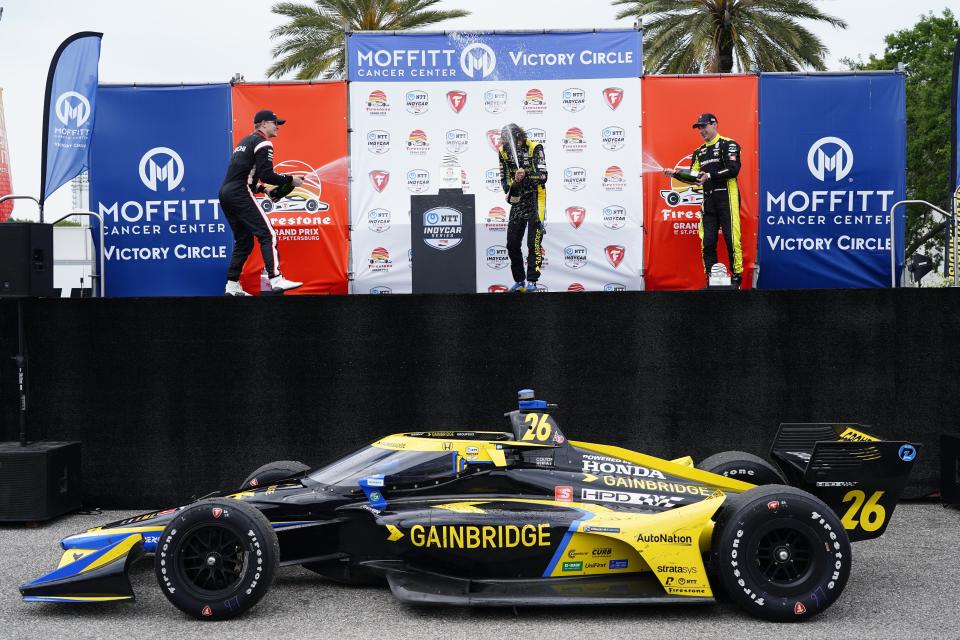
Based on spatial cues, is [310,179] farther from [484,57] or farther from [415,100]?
[484,57]

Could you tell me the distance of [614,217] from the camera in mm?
11516

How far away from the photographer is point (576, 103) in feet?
38.4

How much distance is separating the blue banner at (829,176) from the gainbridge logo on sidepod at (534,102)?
2448 millimetres

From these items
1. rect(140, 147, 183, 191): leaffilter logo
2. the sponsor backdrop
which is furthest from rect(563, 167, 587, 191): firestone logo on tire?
rect(140, 147, 183, 191): leaffilter logo

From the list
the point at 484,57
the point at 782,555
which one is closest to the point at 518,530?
the point at 782,555

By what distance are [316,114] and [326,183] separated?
0.80 m

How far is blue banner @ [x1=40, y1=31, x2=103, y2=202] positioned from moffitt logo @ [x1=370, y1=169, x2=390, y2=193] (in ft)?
9.95

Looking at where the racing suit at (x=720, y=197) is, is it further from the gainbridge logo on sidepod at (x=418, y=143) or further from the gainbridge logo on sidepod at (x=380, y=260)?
the gainbridge logo on sidepod at (x=380, y=260)

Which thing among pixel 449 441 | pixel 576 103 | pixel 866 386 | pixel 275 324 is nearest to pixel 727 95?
pixel 576 103

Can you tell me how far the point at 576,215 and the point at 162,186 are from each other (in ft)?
15.3

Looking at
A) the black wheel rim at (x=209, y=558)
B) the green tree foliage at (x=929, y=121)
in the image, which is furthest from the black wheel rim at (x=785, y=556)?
the green tree foliage at (x=929, y=121)

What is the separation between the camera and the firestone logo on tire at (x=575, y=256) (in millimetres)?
11516

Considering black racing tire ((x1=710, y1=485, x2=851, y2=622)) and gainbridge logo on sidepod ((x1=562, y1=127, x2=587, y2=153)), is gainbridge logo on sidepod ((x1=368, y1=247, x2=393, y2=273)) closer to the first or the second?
gainbridge logo on sidepod ((x1=562, y1=127, x2=587, y2=153))

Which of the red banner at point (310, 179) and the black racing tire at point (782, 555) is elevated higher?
the red banner at point (310, 179)
